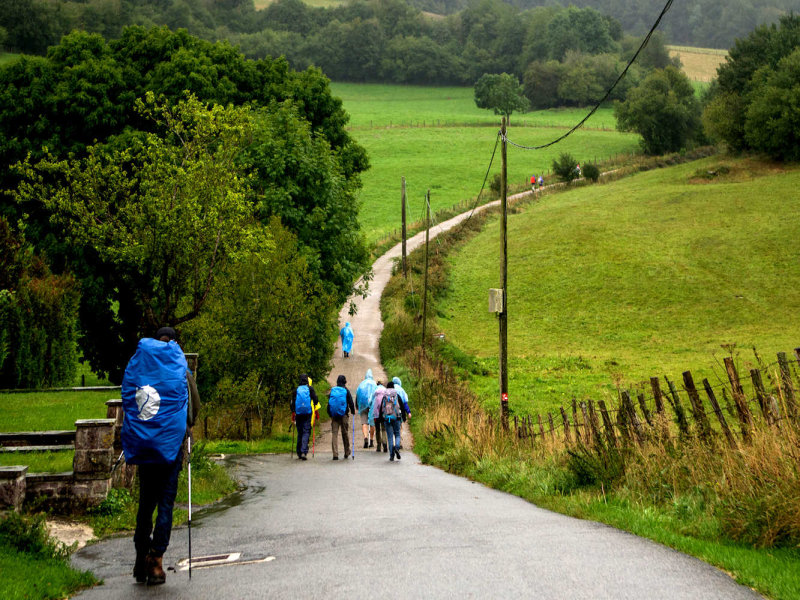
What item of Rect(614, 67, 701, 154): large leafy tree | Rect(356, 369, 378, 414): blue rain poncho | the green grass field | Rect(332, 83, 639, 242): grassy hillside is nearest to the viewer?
the green grass field

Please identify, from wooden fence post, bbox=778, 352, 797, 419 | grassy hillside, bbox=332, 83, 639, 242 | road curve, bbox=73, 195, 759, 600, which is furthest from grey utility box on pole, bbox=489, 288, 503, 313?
grassy hillside, bbox=332, 83, 639, 242

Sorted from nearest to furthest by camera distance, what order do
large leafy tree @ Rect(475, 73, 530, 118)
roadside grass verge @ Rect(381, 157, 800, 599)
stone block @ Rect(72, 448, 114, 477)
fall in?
roadside grass verge @ Rect(381, 157, 800, 599)
stone block @ Rect(72, 448, 114, 477)
large leafy tree @ Rect(475, 73, 530, 118)

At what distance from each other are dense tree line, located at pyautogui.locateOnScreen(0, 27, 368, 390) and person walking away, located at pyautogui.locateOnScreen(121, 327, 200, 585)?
43.7ft

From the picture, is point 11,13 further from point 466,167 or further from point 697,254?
point 697,254

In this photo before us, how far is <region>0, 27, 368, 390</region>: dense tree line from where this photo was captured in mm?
22016

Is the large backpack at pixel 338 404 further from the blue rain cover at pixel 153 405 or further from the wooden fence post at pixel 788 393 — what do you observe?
the blue rain cover at pixel 153 405

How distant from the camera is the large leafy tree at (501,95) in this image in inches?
4970

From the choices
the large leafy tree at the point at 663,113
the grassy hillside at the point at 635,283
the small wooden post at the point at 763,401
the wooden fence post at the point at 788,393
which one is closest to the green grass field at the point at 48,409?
the small wooden post at the point at 763,401

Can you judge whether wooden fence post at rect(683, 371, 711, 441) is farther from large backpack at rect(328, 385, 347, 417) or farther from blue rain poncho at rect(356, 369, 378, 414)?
blue rain poncho at rect(356, 369, 378, 414)

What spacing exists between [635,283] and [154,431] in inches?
1739

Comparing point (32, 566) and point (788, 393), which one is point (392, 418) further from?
point (32, 566)

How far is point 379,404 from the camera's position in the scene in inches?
803

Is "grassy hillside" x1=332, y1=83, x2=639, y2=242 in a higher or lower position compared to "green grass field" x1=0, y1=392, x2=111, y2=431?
higher

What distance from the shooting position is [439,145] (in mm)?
102875
